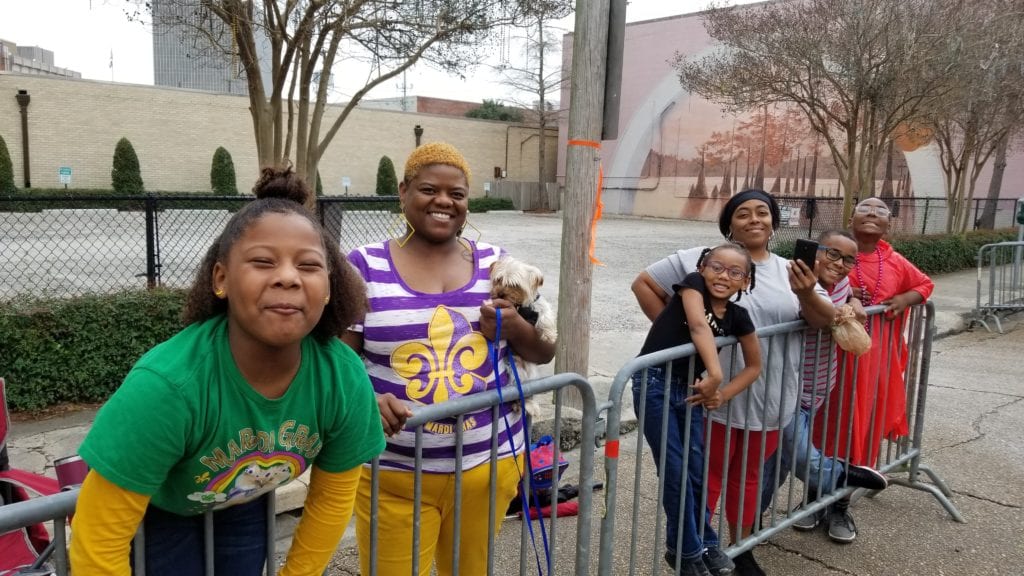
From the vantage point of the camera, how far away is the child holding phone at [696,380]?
2.94m

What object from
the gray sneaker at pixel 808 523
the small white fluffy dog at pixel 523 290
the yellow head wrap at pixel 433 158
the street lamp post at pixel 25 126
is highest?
the street lamp post at pixel 25 126

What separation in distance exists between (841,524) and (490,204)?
32.6m

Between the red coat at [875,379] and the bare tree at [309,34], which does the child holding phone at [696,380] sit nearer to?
the red coat at [875,379]

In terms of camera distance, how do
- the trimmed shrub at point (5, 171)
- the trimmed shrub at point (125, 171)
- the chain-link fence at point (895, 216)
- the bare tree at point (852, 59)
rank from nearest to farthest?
the bare tree at point (852, 59) → the chain-link fence at point (895, 216) → the trimmed shrub at point (5, 171) → the trimmed shrub at point (125, 171)

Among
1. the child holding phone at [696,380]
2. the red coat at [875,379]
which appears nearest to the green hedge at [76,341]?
the child holding phone at [696,380]

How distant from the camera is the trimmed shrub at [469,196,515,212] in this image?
112 ft

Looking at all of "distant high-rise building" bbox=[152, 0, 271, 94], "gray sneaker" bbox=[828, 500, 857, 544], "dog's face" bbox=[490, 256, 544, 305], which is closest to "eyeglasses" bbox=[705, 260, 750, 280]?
"dog's face" bbox=[490, 256, 544, 305]

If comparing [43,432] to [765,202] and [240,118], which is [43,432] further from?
[240,118]

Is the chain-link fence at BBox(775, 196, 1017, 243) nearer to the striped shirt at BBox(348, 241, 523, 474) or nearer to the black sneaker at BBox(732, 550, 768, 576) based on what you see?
the black sneaker at BBox(732, 550, 768, 576)

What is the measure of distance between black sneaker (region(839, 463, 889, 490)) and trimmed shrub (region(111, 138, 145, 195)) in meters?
28.0

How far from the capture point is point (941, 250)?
1546 centimetres

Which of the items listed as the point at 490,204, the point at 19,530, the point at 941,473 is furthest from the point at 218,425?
the point at 490,204

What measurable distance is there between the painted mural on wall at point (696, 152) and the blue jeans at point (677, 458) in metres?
26.9

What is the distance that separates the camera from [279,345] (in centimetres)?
150
